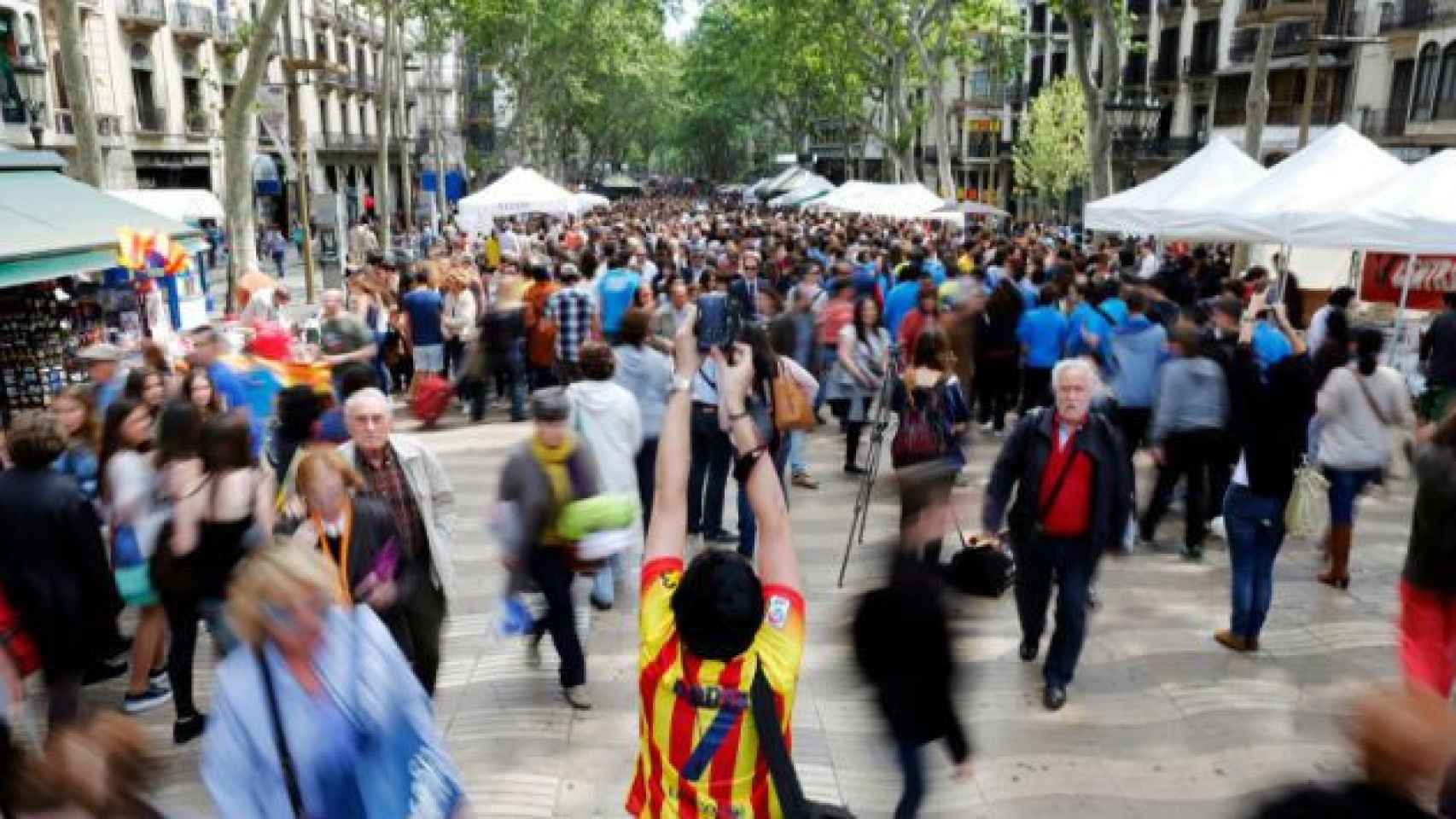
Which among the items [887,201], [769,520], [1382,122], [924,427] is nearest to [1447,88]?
[1382,122]

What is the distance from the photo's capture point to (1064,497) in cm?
482

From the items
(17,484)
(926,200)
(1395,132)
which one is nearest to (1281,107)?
(1395,132)

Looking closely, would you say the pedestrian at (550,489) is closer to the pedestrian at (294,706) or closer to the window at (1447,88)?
the pedestrian at (294,706)

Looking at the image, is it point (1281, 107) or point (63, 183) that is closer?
point (63, 183)

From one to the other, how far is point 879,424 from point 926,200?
1624cm

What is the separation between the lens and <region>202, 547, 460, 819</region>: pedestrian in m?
2.54

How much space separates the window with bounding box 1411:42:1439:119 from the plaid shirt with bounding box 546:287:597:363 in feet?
94.1

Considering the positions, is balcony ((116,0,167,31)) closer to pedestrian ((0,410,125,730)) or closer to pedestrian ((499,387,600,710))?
pedestrian ((0,410,125,730))

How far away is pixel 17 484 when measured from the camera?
14.3 feet

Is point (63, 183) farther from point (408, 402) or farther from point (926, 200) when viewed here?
point (926, 200)

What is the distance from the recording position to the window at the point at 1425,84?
94.1ft

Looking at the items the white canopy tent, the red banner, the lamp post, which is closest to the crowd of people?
the red banner

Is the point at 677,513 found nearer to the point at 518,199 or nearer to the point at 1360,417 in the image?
the point at 1360,417

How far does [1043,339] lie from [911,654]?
6.71 meters
